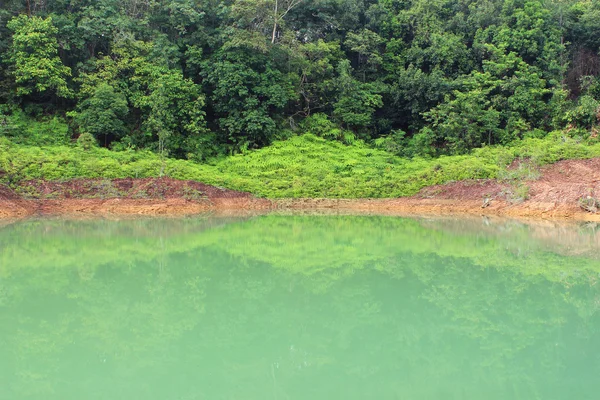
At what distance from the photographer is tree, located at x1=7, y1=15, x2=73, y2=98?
84.2 feet

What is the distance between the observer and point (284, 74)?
1216 inches

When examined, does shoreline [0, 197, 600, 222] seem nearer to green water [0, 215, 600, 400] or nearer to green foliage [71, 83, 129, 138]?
green foliage [71, 83, 129, 138]

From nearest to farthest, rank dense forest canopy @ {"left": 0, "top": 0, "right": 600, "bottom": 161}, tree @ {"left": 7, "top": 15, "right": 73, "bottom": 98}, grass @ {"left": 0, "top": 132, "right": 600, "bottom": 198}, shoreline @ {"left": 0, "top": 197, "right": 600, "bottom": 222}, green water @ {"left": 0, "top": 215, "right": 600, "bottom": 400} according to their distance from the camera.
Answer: green water @ {"left": 0, "top": 215, "right": 600, "bottom": 400} → shoreline @ {"left": 0, "top": 197, "right": 600, "bottom": 222} → grass @ {"left": 0, "top": 132, "right": 600, "bottom": 198} → tree @ {"left": 7, "top": 15, "right": 73, "bottom": 98} → dense forest canopy @ {"left": 0, "top": 0, "right": 600, "bottom": 161}

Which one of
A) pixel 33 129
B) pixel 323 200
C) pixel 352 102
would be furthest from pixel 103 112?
pixel 352 102

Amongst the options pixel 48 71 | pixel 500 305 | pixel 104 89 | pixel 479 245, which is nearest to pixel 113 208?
pixel 104 89

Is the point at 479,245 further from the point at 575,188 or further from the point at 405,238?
the point at 575,188

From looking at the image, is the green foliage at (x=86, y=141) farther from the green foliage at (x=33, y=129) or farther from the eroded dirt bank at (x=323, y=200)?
the eroded dirt bank at (x=323, y=200)

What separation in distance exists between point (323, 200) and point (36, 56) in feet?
51.6

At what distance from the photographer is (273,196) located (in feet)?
81.1

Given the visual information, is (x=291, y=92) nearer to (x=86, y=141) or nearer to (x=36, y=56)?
(x=86, y=141)

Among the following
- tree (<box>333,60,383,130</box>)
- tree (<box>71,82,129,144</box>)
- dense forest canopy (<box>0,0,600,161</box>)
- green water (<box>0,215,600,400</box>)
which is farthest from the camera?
tree (<box>333,60,383,130</box>)

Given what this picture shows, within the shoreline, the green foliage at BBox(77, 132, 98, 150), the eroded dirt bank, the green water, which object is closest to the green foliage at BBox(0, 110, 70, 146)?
the green foliage at BBox(77, 132, 98, 150)

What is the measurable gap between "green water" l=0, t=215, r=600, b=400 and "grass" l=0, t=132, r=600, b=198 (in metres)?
10.5

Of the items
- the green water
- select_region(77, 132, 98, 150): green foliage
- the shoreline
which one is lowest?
the shoreline
